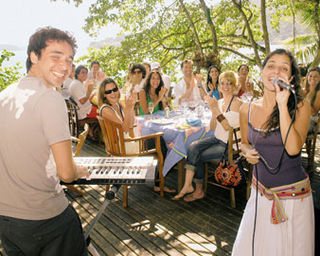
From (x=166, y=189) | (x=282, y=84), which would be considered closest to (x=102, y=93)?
(x=166, y=189)

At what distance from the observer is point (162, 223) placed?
3.56 meters

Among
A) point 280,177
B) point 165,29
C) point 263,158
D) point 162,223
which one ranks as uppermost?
point 165,29

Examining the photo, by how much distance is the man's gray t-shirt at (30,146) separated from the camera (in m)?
1.34

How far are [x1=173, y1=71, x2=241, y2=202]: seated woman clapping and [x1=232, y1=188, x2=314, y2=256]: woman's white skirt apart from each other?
1864mm

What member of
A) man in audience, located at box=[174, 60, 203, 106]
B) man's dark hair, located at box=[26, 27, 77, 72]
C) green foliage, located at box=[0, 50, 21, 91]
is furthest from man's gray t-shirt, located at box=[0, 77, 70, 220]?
green foliage, located at box=[0, 50, 21, 91]

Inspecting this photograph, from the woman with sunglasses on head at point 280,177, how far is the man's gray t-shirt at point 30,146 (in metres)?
1.21

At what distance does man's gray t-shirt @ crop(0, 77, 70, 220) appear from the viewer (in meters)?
1.34

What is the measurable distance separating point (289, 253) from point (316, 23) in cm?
898

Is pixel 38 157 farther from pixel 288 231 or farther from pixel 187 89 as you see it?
pixel 187 89

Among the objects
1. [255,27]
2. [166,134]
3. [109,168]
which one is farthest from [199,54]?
[109,168]

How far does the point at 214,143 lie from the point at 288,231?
7.45 ft

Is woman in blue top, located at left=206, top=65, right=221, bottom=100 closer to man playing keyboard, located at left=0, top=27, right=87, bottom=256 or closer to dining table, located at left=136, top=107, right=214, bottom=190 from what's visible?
dining table, located at left=136, top=107, right=214, bottom=190

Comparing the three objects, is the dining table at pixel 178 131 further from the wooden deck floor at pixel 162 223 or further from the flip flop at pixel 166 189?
Answer: the wooden deck floor at pixel 162 223

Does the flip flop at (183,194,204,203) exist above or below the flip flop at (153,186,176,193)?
below
